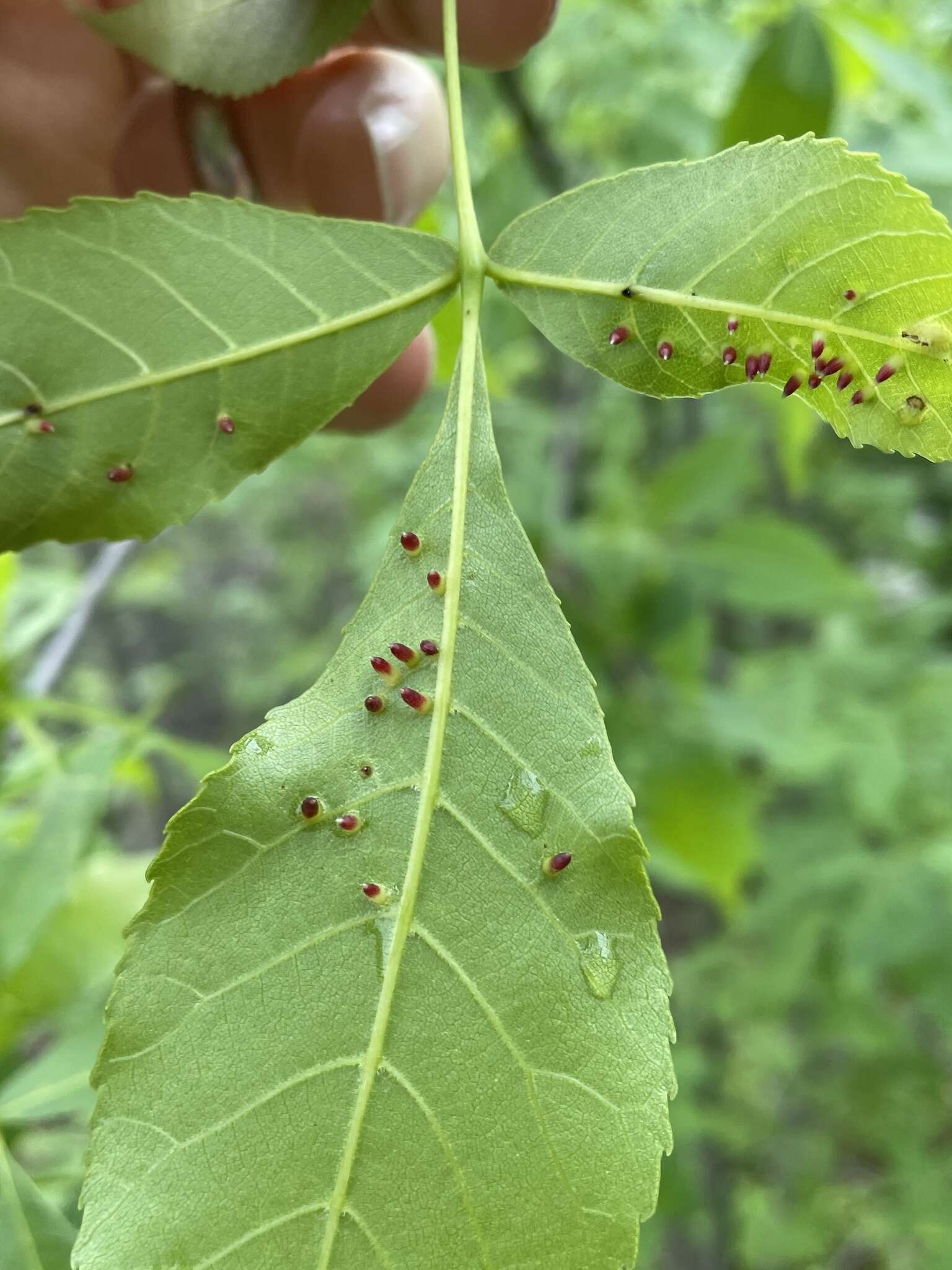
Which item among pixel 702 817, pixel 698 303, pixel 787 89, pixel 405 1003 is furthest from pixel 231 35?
pixel 702 817

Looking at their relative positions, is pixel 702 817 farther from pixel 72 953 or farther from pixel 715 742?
pixel 72 953

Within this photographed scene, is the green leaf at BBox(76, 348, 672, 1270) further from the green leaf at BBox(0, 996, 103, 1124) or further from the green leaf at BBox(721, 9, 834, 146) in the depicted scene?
the green leaf at BBox(721, 9, 834, 146)

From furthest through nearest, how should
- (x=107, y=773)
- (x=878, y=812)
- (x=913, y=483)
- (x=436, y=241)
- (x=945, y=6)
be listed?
1. (x=913, y=483)
2. (x=945, y=6)
3. (x=878, y=812)
4. (x=107, y=773)
5. (x=436, y=241)

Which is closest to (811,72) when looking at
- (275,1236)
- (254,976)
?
(254,976)

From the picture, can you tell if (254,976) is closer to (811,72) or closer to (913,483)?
(811,72)

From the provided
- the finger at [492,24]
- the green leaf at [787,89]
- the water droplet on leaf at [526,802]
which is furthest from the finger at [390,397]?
the water droplet on leaf at [526,802]

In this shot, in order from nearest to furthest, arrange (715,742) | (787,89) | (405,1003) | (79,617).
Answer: (405,1003) < (787,89) < (79,617) < (715,742)

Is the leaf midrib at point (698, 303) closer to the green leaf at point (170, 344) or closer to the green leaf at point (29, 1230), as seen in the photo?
the green leaf at point (170, 344)
